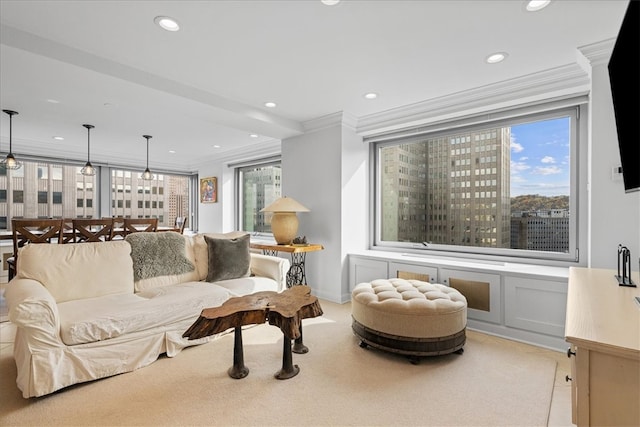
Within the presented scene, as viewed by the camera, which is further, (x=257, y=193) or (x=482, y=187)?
(x=257, y=193)

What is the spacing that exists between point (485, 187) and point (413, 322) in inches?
77.8

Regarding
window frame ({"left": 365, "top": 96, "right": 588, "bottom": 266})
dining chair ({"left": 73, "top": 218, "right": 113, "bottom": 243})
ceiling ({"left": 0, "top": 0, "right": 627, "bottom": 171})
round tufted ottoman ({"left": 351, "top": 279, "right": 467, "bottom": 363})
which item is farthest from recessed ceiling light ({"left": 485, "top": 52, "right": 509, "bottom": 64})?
dining chair ({"left": 73, "top": 218, "right": 113, "bottom": 243})

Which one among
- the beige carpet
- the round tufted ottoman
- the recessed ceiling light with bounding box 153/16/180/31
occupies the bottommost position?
the beige carpet

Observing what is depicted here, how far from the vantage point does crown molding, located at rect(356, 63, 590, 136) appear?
8.96 feet

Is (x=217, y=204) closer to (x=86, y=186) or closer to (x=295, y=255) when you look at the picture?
(x=86, y=186)

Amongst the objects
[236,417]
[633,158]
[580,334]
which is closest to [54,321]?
[236,417]

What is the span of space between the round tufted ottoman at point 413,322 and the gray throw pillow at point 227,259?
55.4 inches

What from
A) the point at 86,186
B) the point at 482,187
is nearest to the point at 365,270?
the point at 482,187

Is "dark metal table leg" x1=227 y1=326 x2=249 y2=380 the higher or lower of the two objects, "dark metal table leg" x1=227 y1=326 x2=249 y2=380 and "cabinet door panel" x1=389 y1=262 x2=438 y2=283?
the lower

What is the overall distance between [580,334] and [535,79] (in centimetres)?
268

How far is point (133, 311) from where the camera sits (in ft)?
7.73

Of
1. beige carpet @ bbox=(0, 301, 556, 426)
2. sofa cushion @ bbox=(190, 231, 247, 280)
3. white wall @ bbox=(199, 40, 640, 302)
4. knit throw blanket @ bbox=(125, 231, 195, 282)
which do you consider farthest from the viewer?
white wall @ bbox=(199, 40, 640, 302)

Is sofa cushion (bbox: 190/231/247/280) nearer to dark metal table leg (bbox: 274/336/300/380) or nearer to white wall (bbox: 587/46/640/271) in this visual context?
dark metal table leg (bbox: 274/336/300/380)

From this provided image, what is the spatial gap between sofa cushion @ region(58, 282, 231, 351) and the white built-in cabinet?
2.18 meters
